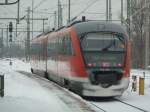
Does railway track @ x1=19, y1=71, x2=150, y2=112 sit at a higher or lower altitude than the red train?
lower

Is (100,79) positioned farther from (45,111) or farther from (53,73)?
(53,73)

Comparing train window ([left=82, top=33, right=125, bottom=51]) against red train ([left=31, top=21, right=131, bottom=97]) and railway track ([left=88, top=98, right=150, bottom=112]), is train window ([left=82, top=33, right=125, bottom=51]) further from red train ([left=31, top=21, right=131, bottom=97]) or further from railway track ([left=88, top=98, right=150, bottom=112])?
railway track ([left=88, top=98, right=150, bottom=112])

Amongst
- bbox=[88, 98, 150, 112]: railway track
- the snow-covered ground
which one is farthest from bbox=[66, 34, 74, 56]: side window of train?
bbox=[88, 98, 150, 112]: railway track

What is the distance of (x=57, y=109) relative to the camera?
15031 mm

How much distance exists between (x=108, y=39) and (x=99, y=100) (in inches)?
92.9

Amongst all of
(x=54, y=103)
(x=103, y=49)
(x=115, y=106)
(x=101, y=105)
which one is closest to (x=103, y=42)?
(x=103, y=49)

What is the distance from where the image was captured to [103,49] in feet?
63.5

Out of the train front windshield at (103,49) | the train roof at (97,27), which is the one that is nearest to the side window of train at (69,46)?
the train roof at (97,27)

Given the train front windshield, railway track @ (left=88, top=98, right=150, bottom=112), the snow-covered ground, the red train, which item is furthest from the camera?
the train front windshield

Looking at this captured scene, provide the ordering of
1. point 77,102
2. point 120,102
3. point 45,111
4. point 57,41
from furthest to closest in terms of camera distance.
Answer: point 57,41 → point 120,102 → point 77,102 → point 45,111

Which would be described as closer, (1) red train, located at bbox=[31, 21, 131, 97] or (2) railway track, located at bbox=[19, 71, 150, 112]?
(2) railway track, located at bbox=[19, 71, 150, 112]

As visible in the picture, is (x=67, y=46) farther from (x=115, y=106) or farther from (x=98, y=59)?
(x=115, y=106)

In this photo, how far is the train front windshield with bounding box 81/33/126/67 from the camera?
19078 mm

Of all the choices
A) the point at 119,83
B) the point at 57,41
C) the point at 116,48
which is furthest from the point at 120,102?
the point at 57,41
